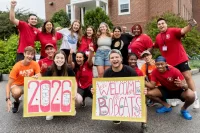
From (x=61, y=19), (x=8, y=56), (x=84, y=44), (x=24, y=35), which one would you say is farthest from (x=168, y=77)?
(x=61, y=19)

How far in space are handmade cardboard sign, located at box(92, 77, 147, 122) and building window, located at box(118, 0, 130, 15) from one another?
18504 mm

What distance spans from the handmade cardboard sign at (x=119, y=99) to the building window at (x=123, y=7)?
18504 mm

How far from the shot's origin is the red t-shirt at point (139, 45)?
18.4 ft

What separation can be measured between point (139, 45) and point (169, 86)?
1529 millimetres

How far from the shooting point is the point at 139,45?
5609 mm

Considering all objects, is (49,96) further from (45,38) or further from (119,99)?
(45,38)

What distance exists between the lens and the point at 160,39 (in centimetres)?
501

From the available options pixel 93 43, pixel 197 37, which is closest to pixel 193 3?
pixel 197 37

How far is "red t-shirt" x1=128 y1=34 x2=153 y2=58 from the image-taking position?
560cm

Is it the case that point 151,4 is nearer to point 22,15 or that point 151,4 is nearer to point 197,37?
point 197,37

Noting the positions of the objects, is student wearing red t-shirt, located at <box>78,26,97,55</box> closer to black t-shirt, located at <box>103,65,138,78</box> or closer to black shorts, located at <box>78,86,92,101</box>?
black shorts, located at <box>78,86,92,101</box>

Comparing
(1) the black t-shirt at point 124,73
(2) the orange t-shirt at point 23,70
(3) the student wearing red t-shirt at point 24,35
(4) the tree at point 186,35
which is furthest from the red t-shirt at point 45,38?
(4) the tree at point 186,35

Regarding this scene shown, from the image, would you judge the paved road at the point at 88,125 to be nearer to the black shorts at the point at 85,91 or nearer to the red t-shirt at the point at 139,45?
the black shorts at the point at 85,91

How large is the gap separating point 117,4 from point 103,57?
56.6ft
